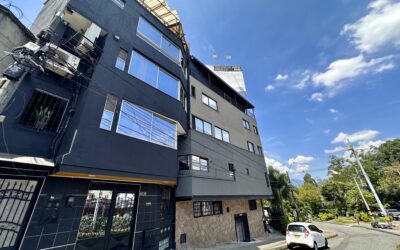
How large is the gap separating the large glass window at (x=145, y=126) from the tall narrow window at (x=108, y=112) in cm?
33

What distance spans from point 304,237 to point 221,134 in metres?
9.20

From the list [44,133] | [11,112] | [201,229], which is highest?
[11,112]

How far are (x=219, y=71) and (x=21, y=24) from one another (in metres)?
19.7

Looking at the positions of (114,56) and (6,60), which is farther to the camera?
(114,56)

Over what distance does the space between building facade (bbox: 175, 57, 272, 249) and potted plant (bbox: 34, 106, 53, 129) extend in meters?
6.80

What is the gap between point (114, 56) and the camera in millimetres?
8172

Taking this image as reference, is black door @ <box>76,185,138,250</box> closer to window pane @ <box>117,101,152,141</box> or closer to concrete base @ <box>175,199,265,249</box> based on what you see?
window pane @ <box>117,101,152,141</box>

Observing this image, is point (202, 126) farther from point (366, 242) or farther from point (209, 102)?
point (366, 242)

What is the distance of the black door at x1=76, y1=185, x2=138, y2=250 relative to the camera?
6.39 m

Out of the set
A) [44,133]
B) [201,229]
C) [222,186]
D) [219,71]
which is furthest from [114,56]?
[219,71]

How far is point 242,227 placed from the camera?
52.0 ft

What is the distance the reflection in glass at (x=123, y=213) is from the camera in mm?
7237

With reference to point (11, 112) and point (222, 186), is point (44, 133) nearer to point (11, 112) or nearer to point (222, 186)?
point (11, 112)

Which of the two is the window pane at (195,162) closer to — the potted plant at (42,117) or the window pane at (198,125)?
the window pane at (198,125)
